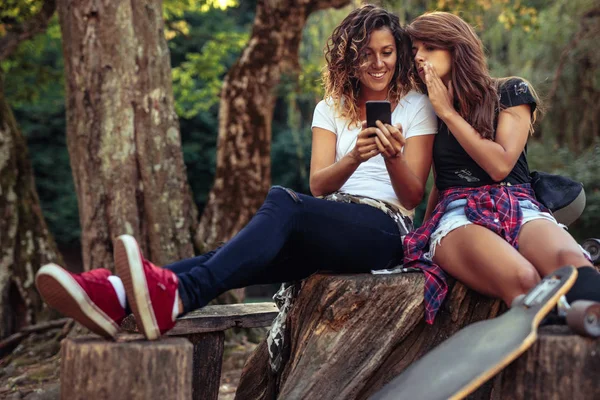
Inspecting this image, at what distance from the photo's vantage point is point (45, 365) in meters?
5.76

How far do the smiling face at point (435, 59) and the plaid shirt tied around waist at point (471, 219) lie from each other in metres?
0.50

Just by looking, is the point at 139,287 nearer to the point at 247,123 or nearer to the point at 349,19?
the point at 349,19

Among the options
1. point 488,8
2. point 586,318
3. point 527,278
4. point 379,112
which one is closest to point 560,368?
point 586,318

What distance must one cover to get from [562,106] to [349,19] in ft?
25.5

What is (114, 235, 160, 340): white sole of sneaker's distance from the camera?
2.45m

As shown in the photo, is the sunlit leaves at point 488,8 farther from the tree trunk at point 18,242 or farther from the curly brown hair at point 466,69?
the curly brown hair at point 466,69

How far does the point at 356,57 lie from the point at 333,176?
0.55 meters

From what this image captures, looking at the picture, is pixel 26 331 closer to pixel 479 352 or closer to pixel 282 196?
pixel 282 196

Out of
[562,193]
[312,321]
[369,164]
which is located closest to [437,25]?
[369,164]

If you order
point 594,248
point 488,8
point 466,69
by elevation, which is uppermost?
point 488,8

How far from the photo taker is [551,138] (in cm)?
1084

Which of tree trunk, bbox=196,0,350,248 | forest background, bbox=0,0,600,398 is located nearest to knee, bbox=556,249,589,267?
forest background, bbox=0,0,600,398

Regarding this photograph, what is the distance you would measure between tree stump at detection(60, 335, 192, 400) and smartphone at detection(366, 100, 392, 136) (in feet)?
4.02

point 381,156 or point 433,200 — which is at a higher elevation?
point 381,156
